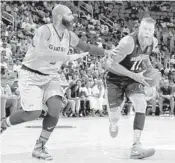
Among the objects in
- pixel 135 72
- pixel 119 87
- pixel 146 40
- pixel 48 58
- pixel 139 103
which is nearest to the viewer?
pixel 48 58

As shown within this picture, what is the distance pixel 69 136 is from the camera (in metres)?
7.95

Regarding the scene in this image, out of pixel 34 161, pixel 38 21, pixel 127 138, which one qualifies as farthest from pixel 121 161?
pixel 38 21

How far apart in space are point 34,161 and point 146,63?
6.01 feet

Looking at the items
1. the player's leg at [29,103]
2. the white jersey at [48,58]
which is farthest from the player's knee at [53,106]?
the white jersey at [48,58]

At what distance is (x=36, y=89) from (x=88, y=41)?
48.5 ft

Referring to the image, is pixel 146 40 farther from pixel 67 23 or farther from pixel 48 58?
pixel 48 58

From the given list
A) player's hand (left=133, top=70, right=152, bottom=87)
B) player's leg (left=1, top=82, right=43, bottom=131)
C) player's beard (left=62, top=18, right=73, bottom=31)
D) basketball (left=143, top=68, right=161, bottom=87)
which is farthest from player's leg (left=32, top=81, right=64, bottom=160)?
basketball (left=143, top=68, right=161, bottom=87)

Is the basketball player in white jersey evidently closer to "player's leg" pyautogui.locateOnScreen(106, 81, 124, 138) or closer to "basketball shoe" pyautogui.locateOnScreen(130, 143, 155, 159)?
"player's leg" pyautogui.locateOnScreen(106, 81, 124, 138)

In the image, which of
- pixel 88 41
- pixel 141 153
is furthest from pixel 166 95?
pixel 141 153

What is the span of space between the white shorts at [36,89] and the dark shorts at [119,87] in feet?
2.76

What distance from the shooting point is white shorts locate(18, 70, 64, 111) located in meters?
5.09

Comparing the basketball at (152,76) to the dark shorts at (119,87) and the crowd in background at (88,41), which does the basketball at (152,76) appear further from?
the crowd in background at (88,41)

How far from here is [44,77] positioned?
5.23 metres

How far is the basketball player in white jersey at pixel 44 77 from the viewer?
199 inches
